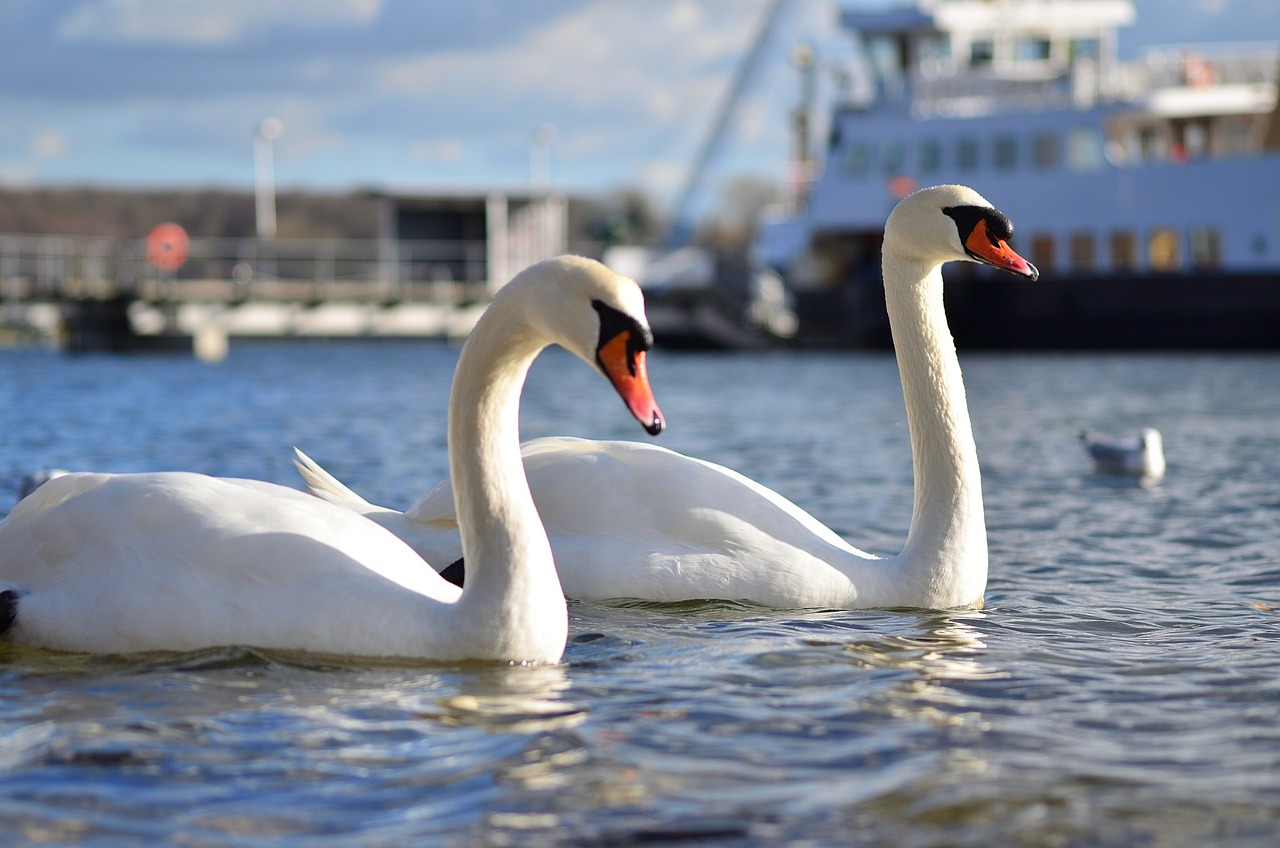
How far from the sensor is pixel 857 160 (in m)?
47.9

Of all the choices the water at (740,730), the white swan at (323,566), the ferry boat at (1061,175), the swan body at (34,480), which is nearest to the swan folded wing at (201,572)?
the white swan at (323,566)

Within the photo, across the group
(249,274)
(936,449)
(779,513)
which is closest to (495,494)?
(779,513)

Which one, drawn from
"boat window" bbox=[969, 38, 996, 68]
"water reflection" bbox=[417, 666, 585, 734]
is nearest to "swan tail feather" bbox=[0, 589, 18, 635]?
"water reflection" bbox=[417, 666, 585, 734]

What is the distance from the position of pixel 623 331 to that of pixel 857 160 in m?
44.3

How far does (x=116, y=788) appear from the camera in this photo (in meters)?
4.12

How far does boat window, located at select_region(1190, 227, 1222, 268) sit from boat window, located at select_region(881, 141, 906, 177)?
8.12 meters

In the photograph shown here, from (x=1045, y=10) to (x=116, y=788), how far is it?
48.4m

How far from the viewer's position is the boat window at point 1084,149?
43.8 meters

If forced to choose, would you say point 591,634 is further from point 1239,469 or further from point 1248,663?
point 1239,469

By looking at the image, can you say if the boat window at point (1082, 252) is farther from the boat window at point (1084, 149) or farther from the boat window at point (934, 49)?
the boat window at point (934, 49)

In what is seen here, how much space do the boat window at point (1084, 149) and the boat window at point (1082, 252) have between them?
71.2 inches

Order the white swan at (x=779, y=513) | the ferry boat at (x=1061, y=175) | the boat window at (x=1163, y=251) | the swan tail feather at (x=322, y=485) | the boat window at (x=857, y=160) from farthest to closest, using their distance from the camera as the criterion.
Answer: the boat window at (x=857, y=160)
the boat window at (x=1163, y=251)
the ferry boat at (x=1061, y=175)
the swan tail feather at (x=322, y=485)
the white swan at (x=779, y=513)

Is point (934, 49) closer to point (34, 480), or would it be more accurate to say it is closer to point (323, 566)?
point (34, 480)

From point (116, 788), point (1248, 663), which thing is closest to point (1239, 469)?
point (1248, 663)
